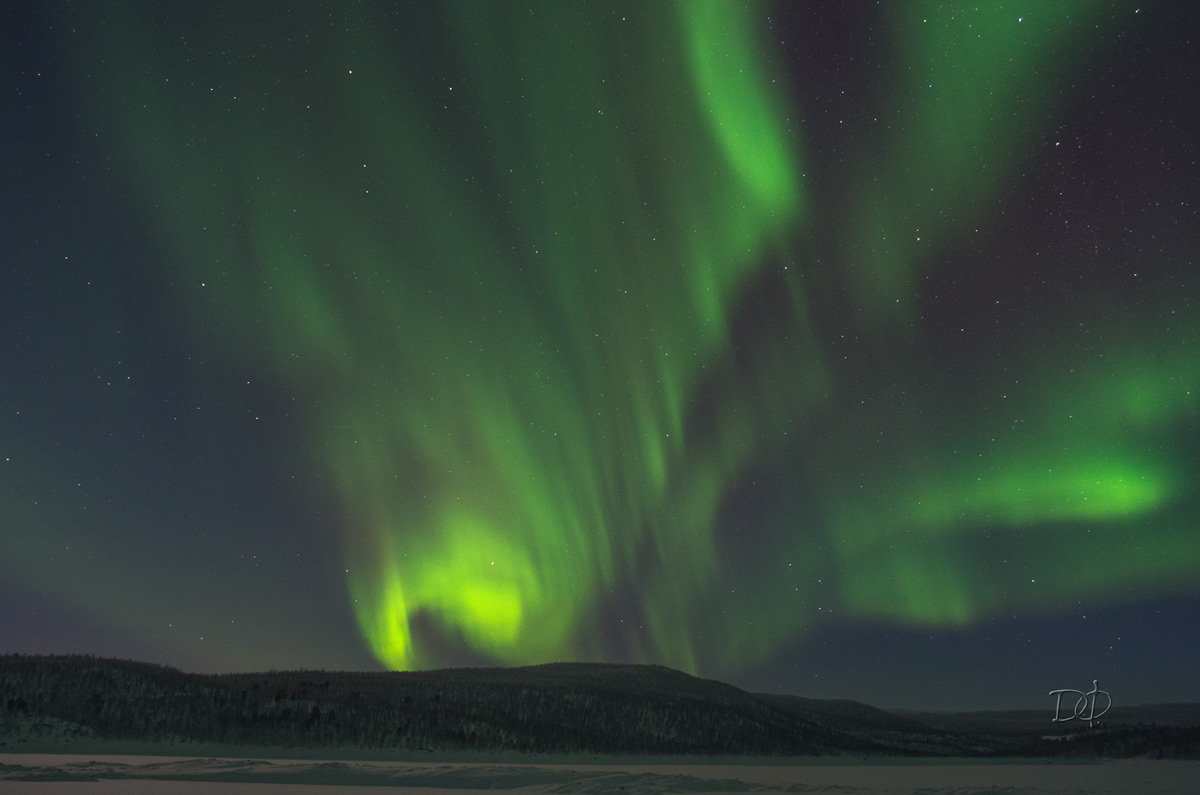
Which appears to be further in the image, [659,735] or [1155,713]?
[1155,713]

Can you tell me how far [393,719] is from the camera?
3828cm

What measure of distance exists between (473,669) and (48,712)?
54443 millimetres

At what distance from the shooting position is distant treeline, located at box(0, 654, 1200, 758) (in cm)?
3481

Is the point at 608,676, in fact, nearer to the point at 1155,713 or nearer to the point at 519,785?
the point at 519,785

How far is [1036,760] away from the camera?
3553cm

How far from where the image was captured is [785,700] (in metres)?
95.7

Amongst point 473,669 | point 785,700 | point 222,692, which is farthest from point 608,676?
point 222,692

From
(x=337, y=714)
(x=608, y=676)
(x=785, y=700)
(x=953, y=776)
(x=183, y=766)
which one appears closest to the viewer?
(x=183, y=766)

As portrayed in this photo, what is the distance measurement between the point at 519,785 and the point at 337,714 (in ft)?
60.0

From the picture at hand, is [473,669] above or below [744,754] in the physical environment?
above

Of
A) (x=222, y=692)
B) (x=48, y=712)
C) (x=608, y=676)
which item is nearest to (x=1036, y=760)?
(x=222, y=692)

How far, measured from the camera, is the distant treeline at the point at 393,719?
34812 mm

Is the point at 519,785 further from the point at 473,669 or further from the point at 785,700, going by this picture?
the point at 785,700

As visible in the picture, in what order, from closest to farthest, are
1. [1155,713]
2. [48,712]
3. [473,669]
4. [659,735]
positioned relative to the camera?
[48,712]
[659,735]
[473,669]
[1155,713]
